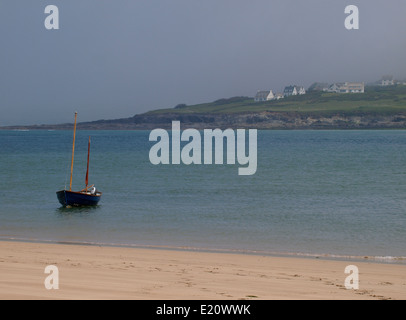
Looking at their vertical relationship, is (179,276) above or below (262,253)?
below

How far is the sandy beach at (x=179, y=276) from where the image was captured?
10078 mm

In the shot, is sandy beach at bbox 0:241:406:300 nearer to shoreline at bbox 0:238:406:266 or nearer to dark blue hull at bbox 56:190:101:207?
shoreline at bbox 0:238:406:266

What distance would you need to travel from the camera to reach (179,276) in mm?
11992

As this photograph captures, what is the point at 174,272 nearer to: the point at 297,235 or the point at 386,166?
the point at 297,235

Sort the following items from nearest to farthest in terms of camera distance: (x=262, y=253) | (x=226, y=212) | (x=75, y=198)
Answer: (x=262, y=253) < (x=226, y=212) < (x=75, y=198)

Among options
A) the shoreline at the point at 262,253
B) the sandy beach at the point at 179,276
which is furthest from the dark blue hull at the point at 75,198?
the sandy beach at the point at 179,276

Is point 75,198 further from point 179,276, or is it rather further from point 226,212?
point 179,276

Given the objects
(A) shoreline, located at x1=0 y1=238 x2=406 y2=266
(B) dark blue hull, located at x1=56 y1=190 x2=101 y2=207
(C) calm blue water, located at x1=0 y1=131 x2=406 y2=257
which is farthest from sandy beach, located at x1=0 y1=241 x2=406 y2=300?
(B) dark blue hull, located at x1=56 y1=190 x2=101 y2=207

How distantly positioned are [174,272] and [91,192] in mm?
16642

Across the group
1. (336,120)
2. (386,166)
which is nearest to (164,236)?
(386,166)

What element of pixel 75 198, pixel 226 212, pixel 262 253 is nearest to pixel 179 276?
pixel 262 253

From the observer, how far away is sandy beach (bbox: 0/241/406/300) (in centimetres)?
1008
